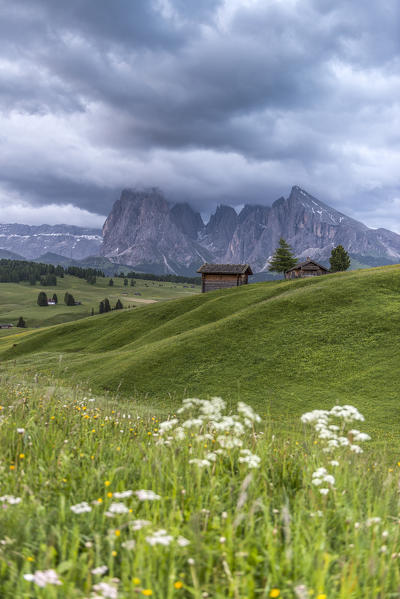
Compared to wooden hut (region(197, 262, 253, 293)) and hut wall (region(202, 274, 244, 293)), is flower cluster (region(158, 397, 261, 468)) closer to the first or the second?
wooden hut (region(197, 262, 253, 293))

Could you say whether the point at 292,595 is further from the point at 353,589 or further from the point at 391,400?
the point at 391,400

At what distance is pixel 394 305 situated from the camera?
35.3 metres

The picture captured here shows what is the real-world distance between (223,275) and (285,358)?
56.2 metres

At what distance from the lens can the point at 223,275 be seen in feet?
281

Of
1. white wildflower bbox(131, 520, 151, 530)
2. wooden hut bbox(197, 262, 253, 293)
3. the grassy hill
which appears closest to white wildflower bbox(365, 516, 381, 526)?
white wildflower bbox(131, 520, 151, 530)

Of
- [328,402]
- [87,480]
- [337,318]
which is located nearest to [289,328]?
[337,318]

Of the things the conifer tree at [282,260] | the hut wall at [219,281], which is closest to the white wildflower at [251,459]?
the hut wall at [219,281]

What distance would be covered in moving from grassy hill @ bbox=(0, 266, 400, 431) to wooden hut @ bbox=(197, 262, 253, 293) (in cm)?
3380

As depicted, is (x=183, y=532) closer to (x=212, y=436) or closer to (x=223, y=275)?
(x=212, y=436)

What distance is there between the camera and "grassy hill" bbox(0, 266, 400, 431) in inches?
966

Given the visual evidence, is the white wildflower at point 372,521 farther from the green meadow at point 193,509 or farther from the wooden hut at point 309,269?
the wooden hut at point 309,269

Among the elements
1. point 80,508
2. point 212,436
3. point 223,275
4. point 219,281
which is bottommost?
point 212,436

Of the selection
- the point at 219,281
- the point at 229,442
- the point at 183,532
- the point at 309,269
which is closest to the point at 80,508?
the point at 183,532

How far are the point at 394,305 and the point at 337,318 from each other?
19.5 ft
